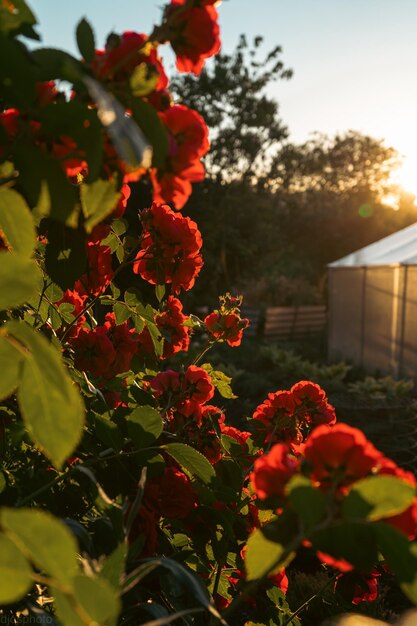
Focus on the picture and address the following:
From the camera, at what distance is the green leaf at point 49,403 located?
1.64 feet

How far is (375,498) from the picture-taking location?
53 cm

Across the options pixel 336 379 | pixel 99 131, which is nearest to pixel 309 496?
pixel 99 131

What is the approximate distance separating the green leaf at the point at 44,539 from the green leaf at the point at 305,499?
201 mm

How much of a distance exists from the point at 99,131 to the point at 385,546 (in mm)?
471

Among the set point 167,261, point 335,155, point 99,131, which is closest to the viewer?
point 99,131

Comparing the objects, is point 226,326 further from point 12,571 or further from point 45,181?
point 12,571

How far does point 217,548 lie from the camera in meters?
1.29

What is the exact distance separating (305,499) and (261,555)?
91 millimetres

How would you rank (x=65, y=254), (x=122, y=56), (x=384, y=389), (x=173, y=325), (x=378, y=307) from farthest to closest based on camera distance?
(x=378, y=307) → (x=384, y=389) → (x=173, y=325) → (x=65, y=254) → (x=122, y=56)

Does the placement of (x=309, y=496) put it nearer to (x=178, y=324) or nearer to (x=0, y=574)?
(x=0, y=574)

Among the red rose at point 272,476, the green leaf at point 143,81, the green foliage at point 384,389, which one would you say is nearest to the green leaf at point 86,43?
the green leaf at point 143,81

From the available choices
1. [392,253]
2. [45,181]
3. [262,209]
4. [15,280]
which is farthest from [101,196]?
[262,209]

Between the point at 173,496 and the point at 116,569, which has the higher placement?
the point at 116,569

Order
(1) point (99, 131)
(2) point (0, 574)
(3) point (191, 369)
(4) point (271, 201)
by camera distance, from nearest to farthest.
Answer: (2) point (0, 574) < (1) point (99, 131) < (3) point (191, 369) < (4) point (271, 201)
